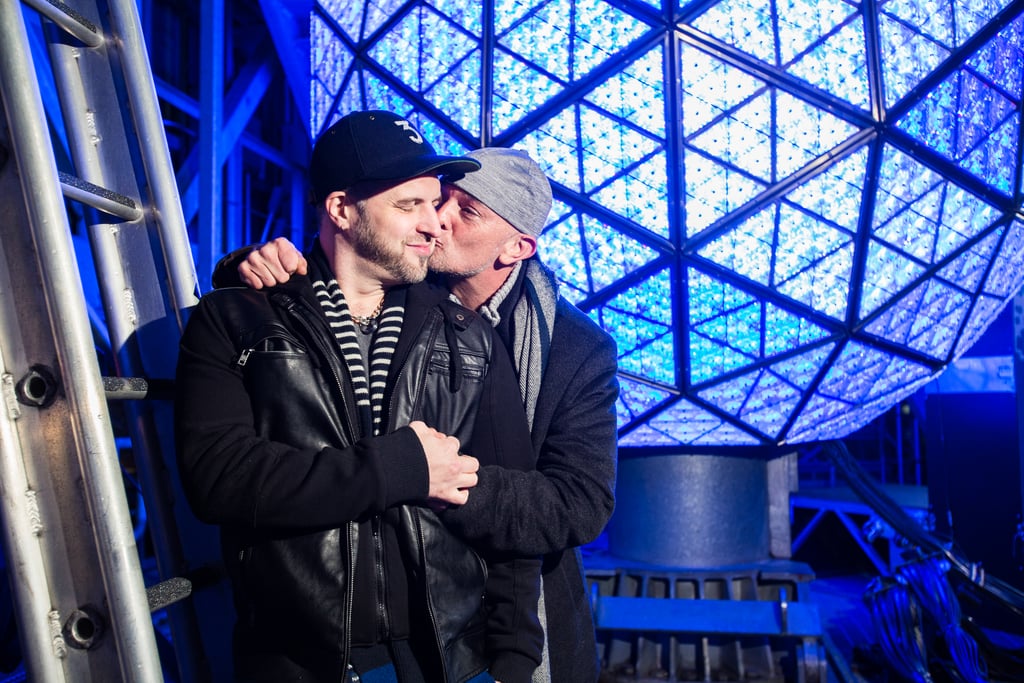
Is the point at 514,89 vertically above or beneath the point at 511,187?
above

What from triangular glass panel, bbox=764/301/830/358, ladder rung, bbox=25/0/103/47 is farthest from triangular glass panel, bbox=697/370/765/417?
ladder rung, bbox=25/0/103/47

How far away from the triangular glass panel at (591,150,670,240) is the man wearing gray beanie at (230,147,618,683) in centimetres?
182

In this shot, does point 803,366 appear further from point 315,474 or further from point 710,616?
point 315,474

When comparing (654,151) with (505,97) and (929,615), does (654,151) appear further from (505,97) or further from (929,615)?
(929,615)

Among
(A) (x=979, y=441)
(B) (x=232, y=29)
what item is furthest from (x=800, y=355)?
(B) (x=232, y=29)

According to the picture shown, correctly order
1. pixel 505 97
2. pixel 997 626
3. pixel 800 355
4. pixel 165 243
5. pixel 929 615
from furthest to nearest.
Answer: pixel 997 626 → pixel 929 615 → pixel 800 355 → pixel 505 97 → pixel 165 243

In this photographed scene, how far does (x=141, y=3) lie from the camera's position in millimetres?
10375

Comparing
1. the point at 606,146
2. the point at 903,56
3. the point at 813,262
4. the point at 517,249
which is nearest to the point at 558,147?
the point at 606,146

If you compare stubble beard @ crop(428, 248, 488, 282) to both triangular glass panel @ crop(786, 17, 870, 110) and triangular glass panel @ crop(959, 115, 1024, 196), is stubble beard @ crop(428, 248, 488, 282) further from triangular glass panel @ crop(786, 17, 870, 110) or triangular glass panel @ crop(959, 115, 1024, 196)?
triangular glass panel @ crop(959, 115, 1024, 196)

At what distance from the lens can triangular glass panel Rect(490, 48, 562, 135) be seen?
471 cm

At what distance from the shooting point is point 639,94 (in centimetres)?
457

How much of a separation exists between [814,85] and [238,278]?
11.9 feet

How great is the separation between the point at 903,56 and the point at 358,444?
4288 millimetres

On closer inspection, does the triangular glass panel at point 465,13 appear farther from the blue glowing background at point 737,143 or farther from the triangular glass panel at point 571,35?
the triangular glass panel at point 571,35
